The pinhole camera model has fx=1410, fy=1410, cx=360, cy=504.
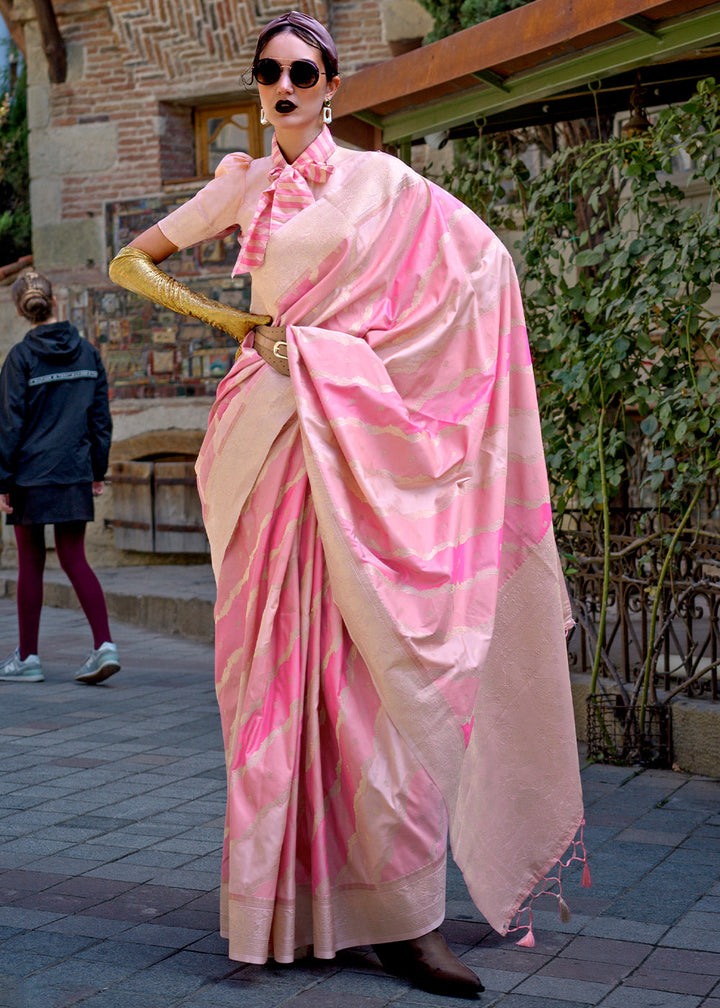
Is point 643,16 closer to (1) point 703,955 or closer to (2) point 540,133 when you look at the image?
(1) point 703,955

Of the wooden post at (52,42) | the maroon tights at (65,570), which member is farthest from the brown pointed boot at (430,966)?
the wooden post at (52,42)

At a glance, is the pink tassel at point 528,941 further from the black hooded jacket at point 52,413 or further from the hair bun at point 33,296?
the hair bun at point 33,296

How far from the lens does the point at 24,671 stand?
6.82 metres

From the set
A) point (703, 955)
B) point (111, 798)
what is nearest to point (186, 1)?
point (111, 798)

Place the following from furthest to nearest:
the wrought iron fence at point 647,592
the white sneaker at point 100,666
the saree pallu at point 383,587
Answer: the white sneaker at point 100,666 < the wrought iron fence at point 647,592 < the saree pallu at point 383,587

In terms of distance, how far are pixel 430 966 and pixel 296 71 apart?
186cm

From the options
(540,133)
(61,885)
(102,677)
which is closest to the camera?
(61,885)

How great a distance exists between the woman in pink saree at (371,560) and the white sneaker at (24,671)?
396 centimetres

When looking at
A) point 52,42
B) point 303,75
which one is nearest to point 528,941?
point 303,75

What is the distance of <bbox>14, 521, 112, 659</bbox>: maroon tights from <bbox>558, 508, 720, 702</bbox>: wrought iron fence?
2424mm

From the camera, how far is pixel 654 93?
20.5 ft

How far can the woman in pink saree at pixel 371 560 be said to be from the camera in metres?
2.82

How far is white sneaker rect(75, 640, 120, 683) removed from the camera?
21.8 ft

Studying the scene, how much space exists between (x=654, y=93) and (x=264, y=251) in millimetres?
3818
